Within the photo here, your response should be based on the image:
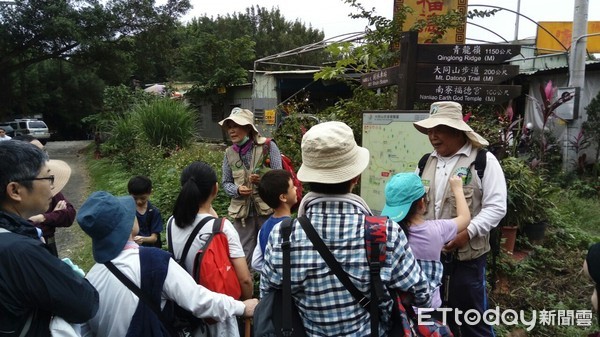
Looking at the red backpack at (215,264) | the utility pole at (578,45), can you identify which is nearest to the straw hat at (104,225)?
the red backpack at (215,264)

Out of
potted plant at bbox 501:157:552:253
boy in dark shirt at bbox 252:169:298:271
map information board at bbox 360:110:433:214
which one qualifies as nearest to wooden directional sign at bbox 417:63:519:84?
map information board at bbox 360:110:433:214

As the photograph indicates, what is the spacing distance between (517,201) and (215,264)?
390cm

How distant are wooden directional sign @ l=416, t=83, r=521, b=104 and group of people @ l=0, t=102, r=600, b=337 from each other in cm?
91

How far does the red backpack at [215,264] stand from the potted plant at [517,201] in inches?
136

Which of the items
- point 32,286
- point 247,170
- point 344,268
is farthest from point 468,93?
point 32,286

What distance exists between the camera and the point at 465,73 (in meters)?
3.47

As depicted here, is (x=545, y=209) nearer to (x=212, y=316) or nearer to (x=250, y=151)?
(x=250, y=151)

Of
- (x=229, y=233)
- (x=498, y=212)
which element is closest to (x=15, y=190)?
(x=229, y=233)

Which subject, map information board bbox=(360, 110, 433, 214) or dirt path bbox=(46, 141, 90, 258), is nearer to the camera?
map information board bbox=(360, 110, 433, 214)

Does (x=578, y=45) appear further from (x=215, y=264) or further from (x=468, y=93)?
(x=215, y=264)

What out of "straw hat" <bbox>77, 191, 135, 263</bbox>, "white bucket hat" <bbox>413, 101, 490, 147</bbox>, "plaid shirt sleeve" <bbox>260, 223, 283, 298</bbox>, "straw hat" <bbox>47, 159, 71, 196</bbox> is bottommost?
"plaid shirt sleeve" <bbox>260, 223, 283, 298</bbox>

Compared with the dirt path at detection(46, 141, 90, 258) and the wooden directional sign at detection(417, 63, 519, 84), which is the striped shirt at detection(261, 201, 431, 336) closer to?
the wooden directional sign at detection(417, 63, 519, 84)

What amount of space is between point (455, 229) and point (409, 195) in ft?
1.30

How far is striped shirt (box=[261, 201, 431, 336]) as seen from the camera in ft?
5.46
